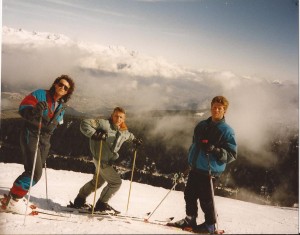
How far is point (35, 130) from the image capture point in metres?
4.20

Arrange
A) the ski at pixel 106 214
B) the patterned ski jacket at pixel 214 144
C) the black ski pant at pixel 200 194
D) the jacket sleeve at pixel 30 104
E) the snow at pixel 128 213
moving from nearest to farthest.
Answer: the snow at pixel 128 213, the jacket sleeve at pixel 30 104, the patterned ski jacket at pixel 214 144, the black ski pant at pixel 200 194, the ski at pixel 106 214

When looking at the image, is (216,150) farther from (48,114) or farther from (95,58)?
(95,58)

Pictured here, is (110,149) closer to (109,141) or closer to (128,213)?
(109,141)

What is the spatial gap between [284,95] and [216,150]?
2.90 meters

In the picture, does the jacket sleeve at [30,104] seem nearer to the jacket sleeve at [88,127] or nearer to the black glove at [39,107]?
the black glove at [39,107]

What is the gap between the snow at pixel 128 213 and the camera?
3.90 meters

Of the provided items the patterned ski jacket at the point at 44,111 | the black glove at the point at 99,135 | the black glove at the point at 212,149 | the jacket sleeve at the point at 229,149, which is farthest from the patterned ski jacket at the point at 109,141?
the jacket sleeve at the point at 229,149

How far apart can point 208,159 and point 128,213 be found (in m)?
1.71

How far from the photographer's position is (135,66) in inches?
296

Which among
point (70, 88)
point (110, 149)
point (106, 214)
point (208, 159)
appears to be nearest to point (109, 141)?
point (110, 149)

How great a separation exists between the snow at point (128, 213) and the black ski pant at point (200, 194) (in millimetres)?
398

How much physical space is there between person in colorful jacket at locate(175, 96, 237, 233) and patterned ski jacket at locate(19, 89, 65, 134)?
1.98m

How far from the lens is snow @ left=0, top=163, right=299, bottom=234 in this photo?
12.8ft

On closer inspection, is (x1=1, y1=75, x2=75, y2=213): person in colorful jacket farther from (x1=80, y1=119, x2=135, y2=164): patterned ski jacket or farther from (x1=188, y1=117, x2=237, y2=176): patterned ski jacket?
(x1=188, y1=117, x2=237, y2=176): patterned ski jacket
